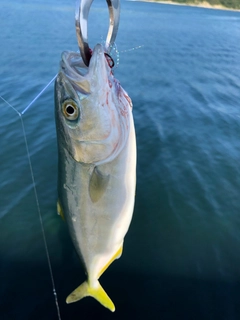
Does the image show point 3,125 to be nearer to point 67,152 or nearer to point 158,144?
point 158,144

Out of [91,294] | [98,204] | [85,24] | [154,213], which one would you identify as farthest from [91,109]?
[154,213]

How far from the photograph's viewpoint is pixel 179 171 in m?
6.87

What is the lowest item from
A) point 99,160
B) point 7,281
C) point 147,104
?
point 7,281

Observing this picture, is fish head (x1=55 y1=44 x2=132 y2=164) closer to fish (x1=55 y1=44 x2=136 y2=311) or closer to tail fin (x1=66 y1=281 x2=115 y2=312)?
fish (x1=55 y1=44 x2=136 y2=311)

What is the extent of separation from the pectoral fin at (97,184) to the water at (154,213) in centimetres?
263

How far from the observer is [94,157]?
85.4 inches

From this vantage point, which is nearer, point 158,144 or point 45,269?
point 45,269

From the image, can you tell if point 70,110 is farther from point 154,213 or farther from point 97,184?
point 154,213

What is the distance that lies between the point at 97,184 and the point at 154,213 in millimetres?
3591

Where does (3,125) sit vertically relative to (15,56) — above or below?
below

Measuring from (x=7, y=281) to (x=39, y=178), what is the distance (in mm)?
2595

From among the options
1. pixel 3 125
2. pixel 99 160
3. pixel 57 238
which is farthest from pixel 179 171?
pixel 3 125

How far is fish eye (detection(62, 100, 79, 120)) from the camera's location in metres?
1.99

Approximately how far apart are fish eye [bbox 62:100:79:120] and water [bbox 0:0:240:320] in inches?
129
